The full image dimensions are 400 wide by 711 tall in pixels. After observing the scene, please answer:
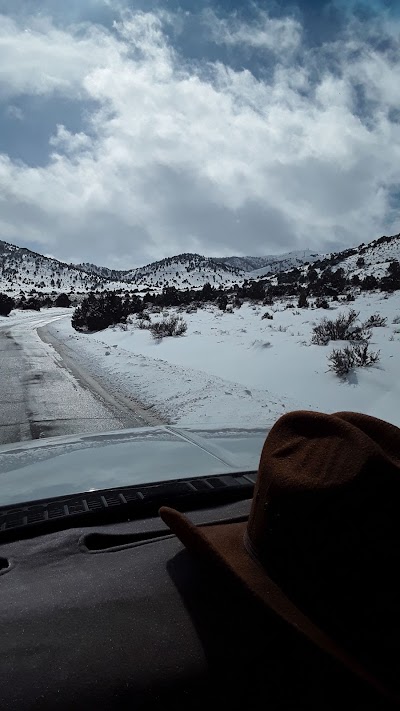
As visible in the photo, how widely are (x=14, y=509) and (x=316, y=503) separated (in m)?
1.39

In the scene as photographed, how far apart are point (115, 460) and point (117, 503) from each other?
73cm

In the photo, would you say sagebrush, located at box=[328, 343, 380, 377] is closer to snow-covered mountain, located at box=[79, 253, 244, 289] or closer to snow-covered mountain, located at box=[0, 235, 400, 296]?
snow-covered mountain, located at box=[0, 235, 400, 296]

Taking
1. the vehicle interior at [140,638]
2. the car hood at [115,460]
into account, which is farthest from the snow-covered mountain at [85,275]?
the vehicle interior at [140,638]

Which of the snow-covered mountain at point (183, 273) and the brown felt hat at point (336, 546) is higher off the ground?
the snow-covered mountain at point (183, 273)

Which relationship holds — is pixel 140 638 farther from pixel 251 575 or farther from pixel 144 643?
pixel 251 575

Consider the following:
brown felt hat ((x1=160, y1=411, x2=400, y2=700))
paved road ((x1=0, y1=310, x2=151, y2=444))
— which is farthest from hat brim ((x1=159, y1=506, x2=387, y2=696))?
paved road ((x1=0, y1=310, x2=151, y2=444))

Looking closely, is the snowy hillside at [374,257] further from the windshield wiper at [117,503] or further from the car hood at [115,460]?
the windshield wiper at [117,503]

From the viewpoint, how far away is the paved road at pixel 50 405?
5.60 meters

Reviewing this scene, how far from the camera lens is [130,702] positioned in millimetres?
943

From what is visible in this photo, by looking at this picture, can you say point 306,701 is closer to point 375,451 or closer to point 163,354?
point 375,451

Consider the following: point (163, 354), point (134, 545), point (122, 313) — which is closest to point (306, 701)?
point (134, 545)

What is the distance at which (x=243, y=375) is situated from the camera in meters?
9.25

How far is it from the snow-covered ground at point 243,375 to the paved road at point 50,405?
689mm

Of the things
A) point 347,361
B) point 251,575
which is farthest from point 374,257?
point 251,575
